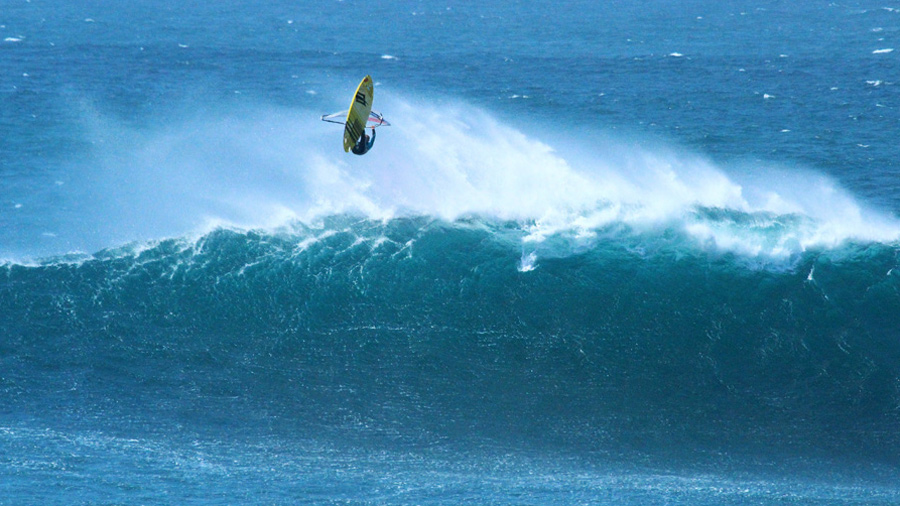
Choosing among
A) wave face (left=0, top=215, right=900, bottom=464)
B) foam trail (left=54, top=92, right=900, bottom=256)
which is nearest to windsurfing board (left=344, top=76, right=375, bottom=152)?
wave face (left=0, top=215, right=900, bottom=464)

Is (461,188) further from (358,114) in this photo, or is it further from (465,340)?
(358,114)

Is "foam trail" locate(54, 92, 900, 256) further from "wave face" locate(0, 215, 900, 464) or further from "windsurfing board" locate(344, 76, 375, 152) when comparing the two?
"windsurfing board" locate(344, 76, 375, 152)

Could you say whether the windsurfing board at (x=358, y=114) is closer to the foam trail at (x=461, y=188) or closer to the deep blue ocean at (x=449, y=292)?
the deep blue ocean at (x=449, y=292)

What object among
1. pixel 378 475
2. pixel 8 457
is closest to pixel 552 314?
pixel 378 475

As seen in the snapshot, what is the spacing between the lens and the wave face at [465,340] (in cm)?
5853

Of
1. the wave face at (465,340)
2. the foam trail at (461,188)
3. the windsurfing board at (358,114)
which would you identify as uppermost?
the foam trail at (461,188)

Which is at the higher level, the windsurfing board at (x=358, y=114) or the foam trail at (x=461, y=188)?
the foam trail at (x=461, y=188)

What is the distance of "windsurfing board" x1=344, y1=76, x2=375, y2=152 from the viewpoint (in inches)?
2117

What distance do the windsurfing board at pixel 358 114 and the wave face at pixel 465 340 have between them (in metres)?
14.4

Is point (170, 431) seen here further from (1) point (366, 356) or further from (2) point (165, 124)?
(2) point (165, 124)

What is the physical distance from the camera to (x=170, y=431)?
56906 mm

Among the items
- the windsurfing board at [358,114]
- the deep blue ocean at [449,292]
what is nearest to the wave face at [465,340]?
the deep blue ocean at [449,292]

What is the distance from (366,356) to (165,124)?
3961 cm

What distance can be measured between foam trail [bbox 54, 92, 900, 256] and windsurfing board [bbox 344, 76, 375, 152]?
19327 millimetres
